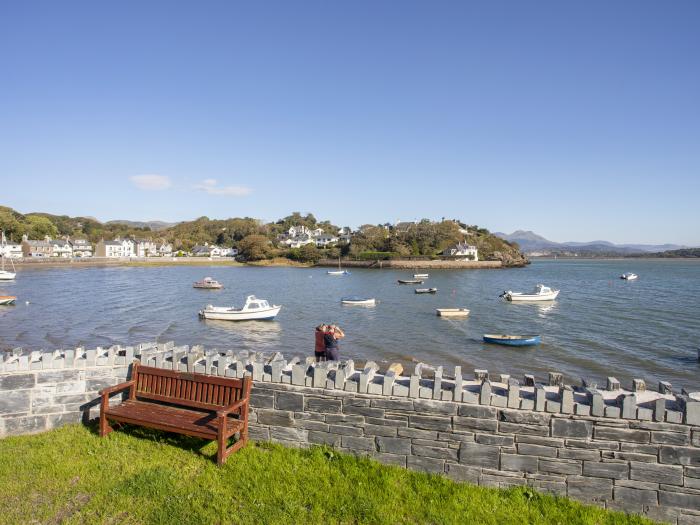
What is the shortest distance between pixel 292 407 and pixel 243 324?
2487cm

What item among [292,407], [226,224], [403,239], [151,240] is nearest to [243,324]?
[292,407]

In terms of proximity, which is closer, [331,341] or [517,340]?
[331,341]

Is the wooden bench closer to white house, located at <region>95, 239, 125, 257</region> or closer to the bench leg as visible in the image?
the bench leg

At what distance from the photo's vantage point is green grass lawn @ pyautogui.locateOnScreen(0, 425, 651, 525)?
17.4 feet

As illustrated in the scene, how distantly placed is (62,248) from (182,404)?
466 feet

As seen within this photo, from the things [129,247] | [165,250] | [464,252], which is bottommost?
[165,250]

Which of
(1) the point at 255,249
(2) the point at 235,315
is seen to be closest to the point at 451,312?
(2) the point at 235,315

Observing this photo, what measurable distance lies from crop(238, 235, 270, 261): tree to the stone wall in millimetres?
124234

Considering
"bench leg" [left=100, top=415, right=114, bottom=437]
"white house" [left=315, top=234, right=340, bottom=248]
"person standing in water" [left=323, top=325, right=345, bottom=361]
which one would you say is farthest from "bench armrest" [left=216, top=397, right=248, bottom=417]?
"white house" [left=315, top=234, right=340, bottom=248]

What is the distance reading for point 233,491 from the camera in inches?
228

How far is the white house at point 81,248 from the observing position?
433ft

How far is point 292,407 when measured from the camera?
7.14m

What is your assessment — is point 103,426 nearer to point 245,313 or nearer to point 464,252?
point 245,313

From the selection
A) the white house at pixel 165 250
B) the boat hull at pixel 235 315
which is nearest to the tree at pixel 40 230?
the white house at pixel 165 250
